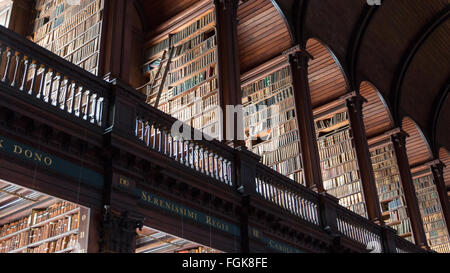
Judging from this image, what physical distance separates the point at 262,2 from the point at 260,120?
81.2 inches

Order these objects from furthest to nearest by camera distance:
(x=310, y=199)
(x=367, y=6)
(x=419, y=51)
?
(x=419, y=51) → (x=367, y=6) → (x=310, y=199)

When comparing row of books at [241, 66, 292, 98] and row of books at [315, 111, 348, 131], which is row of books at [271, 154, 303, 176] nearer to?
row of books at [241, 66, 292, 98]

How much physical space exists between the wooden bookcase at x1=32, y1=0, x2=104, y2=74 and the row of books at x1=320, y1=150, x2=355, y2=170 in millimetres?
5764

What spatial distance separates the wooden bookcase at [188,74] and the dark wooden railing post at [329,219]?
200 cm

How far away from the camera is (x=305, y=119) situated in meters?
8.87

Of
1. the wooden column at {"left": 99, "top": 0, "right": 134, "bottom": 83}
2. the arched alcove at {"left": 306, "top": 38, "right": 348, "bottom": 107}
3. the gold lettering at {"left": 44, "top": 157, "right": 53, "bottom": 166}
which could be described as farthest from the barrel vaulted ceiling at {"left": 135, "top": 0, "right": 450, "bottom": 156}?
the gold lettering at {"left": 44, "top": 157, "right": 53, "bottom": 166}

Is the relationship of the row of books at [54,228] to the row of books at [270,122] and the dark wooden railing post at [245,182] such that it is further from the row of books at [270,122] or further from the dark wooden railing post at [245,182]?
the row of books at [270,122]

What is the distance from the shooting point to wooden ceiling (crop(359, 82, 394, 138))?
11.9 meters

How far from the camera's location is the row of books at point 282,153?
901cm

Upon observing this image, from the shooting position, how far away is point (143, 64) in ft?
30.4

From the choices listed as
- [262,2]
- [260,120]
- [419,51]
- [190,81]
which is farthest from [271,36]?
[419,51]

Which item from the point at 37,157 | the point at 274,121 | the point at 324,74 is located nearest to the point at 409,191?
the point at 324,74
